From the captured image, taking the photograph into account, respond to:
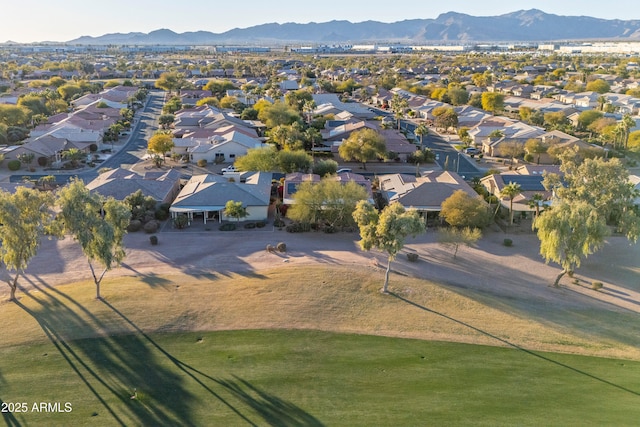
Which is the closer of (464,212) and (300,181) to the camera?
(464,212)

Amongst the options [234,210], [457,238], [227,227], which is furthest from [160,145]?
[457,238]

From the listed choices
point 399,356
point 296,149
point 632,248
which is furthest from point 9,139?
point 632,248

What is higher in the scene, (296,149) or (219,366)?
(296,149)

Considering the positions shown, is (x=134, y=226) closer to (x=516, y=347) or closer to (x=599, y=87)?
(x=516, y=347)

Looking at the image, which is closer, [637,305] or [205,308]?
[205,308]

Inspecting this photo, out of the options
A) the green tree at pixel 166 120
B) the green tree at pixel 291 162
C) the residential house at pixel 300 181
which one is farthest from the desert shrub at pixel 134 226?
the green tree at pixel 166 120

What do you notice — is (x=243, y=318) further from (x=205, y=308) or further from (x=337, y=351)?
(x=337, y=351)

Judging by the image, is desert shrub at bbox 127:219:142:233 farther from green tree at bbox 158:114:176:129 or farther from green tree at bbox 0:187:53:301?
green tree at bbox 158:114:176:129
